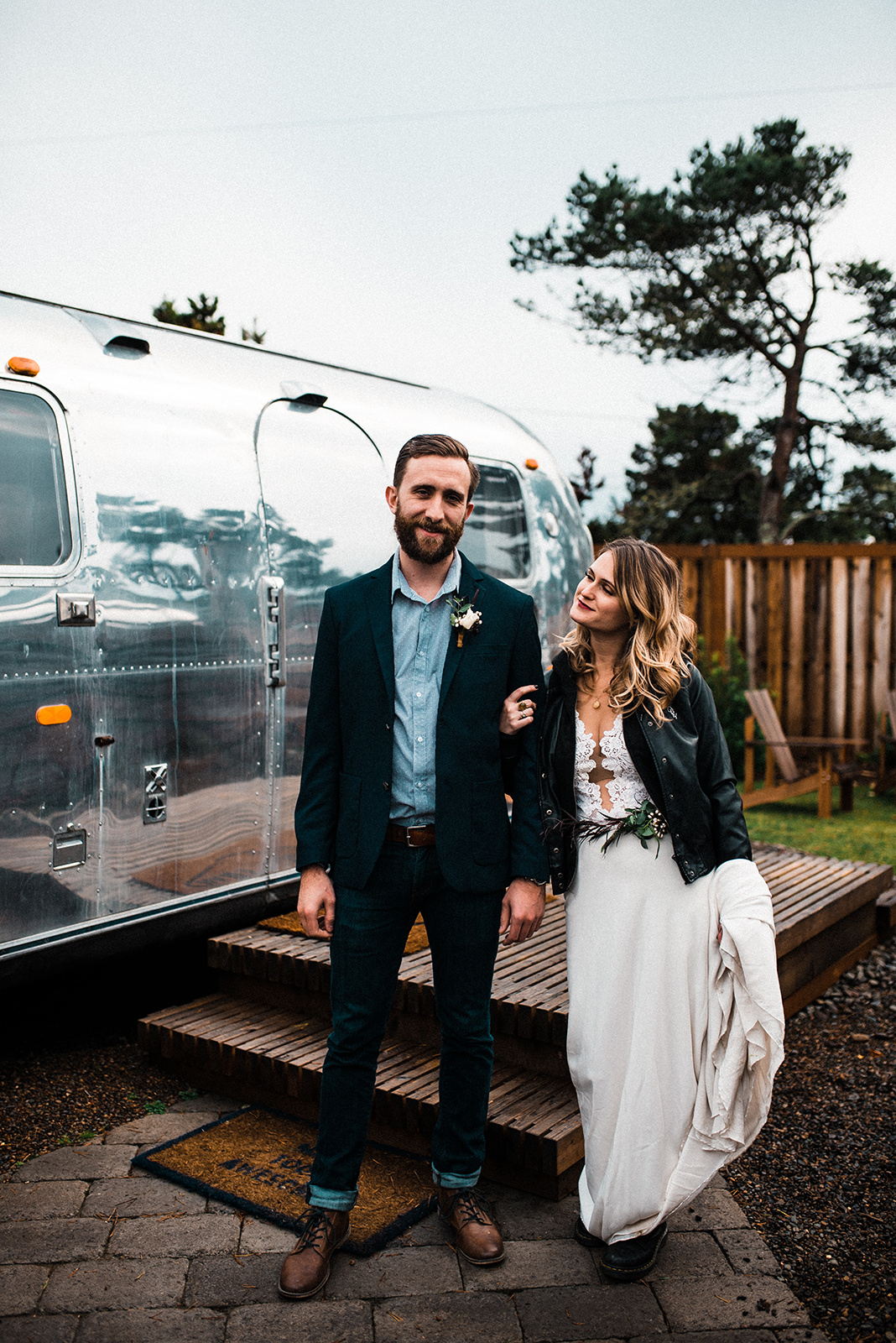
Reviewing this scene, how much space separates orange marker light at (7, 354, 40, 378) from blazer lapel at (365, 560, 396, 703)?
1596 millimetres

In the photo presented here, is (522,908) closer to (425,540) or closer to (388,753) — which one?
(388,753)

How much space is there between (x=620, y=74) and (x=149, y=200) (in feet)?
22.9

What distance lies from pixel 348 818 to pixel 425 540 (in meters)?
0.77

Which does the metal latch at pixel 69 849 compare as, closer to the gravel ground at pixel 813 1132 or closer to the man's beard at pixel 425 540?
the gravel ground at pixel 813 1132

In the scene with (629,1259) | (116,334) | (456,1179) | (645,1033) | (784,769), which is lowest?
(629,1259)

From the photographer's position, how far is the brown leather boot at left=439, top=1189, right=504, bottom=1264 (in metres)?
2.78

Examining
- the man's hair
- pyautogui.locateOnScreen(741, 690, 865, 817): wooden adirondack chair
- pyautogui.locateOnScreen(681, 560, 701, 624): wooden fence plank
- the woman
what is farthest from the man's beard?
pyautogui.locateOnScreen(681, 560, 701, 624): wooden fence plank

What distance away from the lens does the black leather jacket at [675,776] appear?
269 centimetres

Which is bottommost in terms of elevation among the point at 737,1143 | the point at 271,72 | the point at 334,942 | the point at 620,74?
the point at 737,1143

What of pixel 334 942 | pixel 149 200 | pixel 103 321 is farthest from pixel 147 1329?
pixel 149 200

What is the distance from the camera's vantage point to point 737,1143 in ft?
8.76

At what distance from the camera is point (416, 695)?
2.77m

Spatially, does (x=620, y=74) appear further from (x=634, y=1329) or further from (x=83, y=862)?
(x=634, y=1329)

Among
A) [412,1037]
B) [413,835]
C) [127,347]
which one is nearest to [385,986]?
[413,835]
